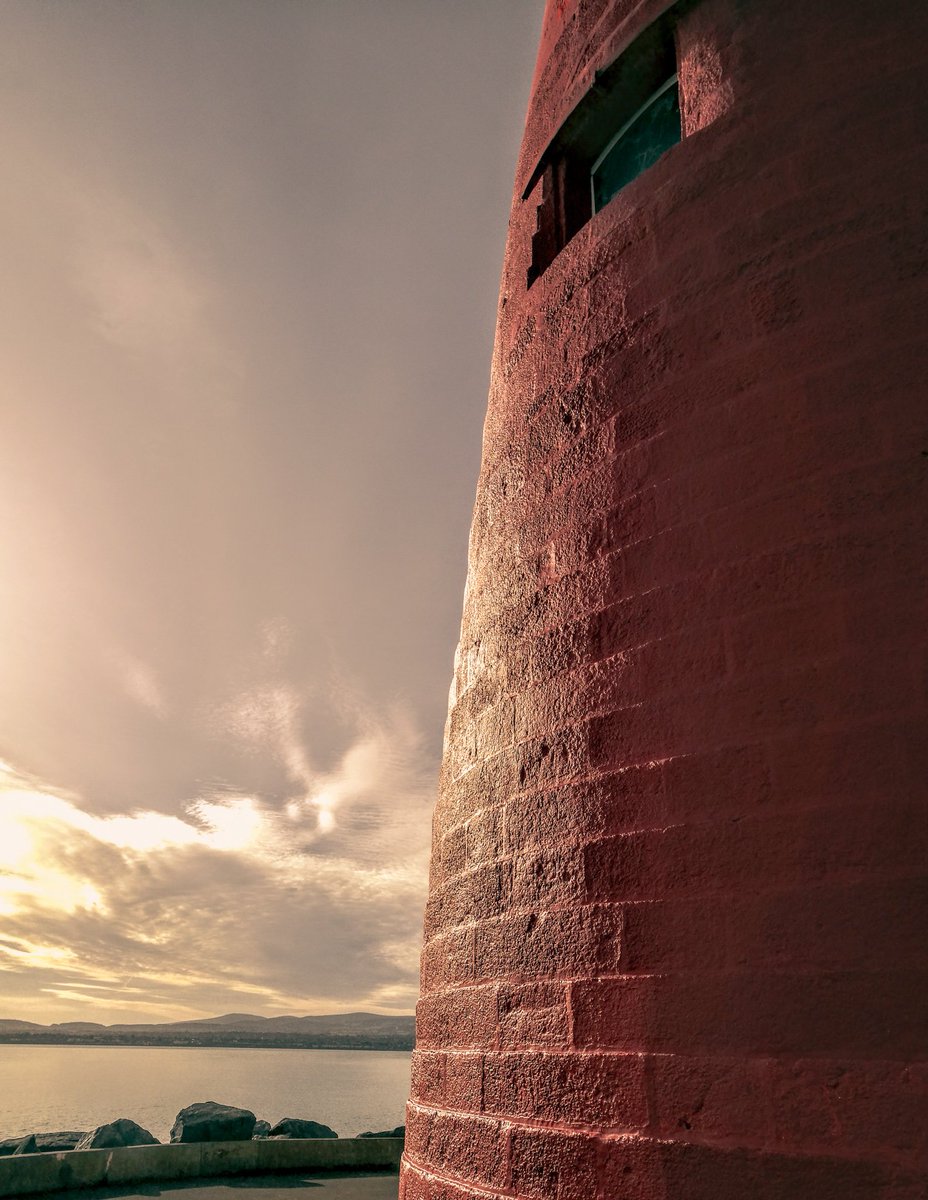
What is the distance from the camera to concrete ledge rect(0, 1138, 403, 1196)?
680cm

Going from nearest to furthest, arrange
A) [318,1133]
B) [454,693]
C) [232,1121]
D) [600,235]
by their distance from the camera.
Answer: [600,235]
[454,693]
[232,1121]
[318,1133]

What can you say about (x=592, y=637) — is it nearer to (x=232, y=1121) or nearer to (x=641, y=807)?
(x=641, y=807)

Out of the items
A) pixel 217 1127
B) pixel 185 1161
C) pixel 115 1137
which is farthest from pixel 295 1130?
pixel 185 1161

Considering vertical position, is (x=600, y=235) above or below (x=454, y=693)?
above

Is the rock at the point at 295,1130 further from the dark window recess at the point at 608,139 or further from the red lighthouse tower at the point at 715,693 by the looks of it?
the dark window recess at the point at 608,139

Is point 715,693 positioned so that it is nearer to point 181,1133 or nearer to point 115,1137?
point 181,1133

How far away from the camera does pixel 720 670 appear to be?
101 inches

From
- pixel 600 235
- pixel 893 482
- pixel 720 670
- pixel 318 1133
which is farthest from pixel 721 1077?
pixel 318 1133

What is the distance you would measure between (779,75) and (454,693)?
2918mm

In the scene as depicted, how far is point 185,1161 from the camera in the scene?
7.50 meters

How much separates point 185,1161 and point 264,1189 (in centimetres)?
93

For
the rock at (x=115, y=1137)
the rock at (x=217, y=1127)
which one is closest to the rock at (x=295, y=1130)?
the rock at (x=115, y=1137)

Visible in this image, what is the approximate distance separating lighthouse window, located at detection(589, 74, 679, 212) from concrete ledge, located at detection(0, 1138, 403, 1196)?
8129mm

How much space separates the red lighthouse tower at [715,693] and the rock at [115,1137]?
6.38 metres
